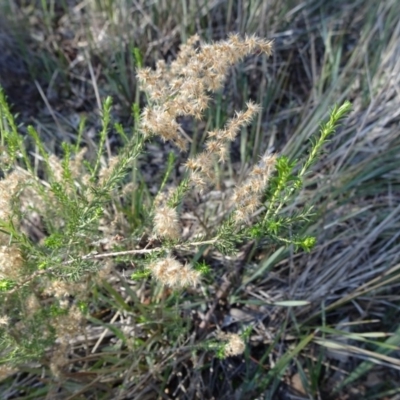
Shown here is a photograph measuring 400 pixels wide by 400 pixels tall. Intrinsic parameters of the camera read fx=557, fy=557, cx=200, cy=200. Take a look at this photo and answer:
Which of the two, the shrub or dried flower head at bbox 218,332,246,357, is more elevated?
the shrub

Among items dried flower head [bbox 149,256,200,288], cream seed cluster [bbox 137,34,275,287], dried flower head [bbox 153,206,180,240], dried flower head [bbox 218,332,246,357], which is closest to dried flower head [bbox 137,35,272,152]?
cream seed cluster [bbox 137,34,275,287]

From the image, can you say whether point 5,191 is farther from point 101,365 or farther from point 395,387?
point 395,387

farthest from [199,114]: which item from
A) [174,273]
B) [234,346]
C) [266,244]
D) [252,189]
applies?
[266,244]

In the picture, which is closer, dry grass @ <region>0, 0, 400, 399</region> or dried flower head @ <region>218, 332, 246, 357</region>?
dried flower head @ <region>218, 332, 246, 357</region>

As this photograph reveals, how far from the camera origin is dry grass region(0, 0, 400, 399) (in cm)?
185

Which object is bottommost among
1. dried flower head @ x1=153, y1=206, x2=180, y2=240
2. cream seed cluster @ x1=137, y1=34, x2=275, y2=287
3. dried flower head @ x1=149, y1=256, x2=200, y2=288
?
dried flower head @ x1=149, y1=256, x2=200, y2=288

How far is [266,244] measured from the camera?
195 centimetres

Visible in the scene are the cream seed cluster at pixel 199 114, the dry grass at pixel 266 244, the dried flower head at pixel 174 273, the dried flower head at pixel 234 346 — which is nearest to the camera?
the dried flower head at pixel 174 273

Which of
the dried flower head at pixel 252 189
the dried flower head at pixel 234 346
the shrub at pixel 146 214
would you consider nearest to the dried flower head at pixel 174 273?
the shrub at pixel 146 214

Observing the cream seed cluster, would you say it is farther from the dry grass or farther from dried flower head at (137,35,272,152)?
the dry grass

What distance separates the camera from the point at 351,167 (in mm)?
2158

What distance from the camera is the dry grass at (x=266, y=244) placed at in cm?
185

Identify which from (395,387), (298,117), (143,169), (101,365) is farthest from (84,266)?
(298,117)

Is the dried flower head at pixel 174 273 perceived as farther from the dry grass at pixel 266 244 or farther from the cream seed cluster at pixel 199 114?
the dry grass at pixel 266 244
